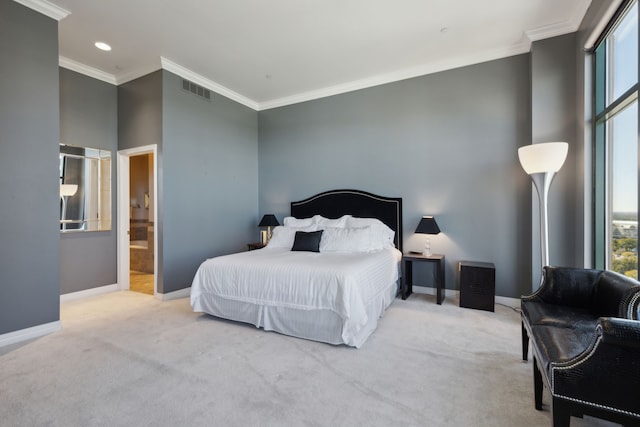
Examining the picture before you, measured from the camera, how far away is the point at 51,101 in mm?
3014

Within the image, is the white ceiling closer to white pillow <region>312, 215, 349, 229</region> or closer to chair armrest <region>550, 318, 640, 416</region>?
white pillow <region>312, 215, 349, 229</region>

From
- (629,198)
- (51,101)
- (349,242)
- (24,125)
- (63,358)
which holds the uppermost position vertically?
(51,101)

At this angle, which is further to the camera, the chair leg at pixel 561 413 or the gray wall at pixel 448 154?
the gray wall at pixel 448 154

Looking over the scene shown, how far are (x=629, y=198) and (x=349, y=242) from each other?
8.65 feet

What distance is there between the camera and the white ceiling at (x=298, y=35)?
297cm

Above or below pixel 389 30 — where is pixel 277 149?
below

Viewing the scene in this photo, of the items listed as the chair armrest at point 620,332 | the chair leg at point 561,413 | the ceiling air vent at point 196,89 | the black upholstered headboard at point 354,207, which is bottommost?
the chair leg at point 561,413

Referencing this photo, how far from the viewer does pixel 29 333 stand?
2848 mm

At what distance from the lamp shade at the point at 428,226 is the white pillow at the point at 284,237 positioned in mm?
1515

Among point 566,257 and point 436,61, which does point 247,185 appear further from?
point 566,257

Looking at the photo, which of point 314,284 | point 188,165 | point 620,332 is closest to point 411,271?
point 314,284

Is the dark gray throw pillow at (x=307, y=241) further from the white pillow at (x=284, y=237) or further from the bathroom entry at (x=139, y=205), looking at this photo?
the bathroom entry at (x=139, y=205)

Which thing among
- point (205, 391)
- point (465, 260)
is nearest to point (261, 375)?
point (205, 391)

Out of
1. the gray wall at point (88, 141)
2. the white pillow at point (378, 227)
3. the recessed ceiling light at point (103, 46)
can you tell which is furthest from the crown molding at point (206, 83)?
the white pillow at point (378, 227)
